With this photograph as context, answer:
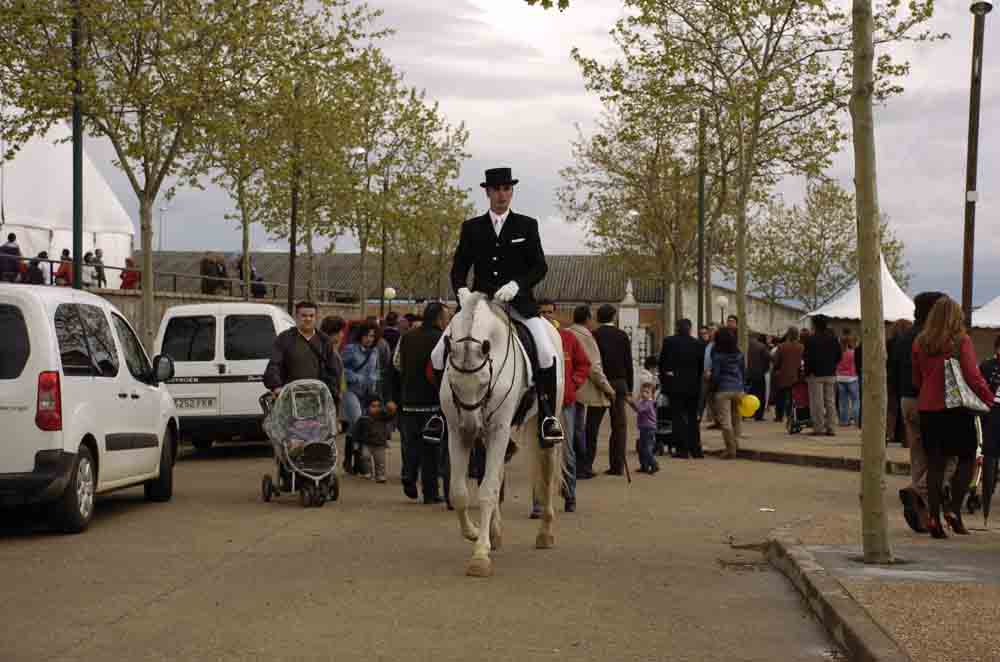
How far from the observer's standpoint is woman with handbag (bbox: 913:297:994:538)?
1198 centimetres

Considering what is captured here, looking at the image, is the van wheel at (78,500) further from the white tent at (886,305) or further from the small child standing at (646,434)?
the white tent at (886,305)

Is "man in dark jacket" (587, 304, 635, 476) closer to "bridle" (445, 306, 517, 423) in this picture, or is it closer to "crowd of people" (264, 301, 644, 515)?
"crowd of people" (264, 301, 644, 515)

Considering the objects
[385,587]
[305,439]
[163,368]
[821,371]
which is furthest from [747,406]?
[385,587]

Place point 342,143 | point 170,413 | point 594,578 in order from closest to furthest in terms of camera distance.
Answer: point 594,578, point 170,413, point 342,143

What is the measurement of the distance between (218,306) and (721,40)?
17.5m

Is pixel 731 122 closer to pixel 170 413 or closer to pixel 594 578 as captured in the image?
pixel 170 413

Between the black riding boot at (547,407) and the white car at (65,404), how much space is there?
12.2 ft

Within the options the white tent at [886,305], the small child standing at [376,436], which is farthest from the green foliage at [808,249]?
the small child standing at [376,436]

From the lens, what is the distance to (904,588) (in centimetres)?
895

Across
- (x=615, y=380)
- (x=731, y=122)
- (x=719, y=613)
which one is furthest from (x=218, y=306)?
(x=731, y=122)

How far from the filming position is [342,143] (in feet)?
144

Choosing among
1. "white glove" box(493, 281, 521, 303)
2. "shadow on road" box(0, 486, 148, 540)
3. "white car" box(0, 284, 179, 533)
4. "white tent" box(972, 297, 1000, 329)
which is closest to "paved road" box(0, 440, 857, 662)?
"shadow on road" box(0, 486, 148, 540)

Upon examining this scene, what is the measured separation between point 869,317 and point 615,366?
9.73 metres

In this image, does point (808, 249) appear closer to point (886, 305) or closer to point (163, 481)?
point (886, 305)
